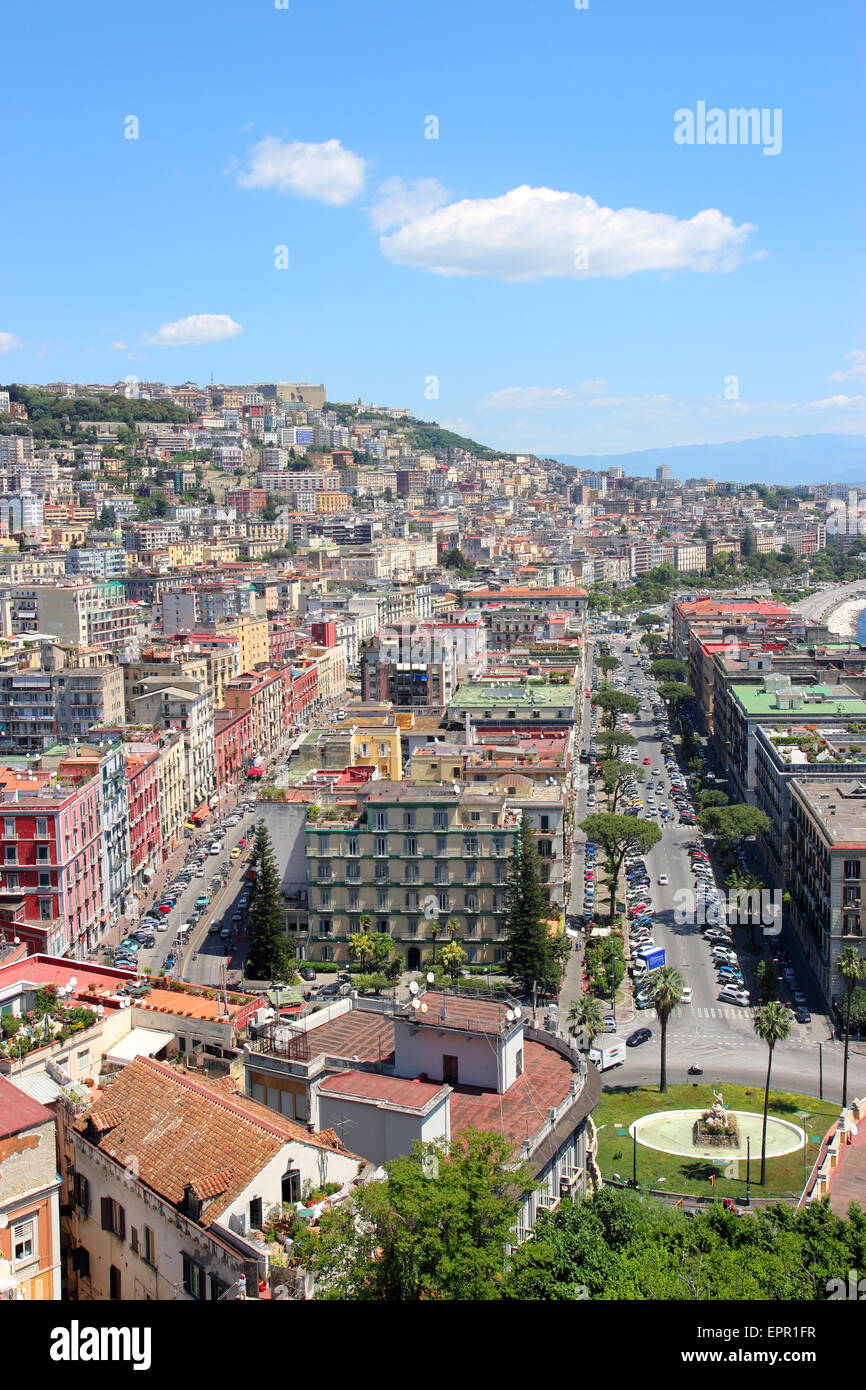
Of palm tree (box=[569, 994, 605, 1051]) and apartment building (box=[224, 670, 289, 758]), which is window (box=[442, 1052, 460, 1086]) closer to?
palm tree (box=[569, 994, 605, 1051])

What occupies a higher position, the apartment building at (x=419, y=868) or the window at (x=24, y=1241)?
the window at (x=24, y=1241)

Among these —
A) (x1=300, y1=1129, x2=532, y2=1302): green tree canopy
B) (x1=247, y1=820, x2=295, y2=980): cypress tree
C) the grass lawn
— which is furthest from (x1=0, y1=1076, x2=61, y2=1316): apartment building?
(x1=247, y1=820, x2=295, y2=980): cypress tree

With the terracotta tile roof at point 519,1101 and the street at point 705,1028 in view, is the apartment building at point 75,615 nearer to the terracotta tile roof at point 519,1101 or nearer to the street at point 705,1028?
the street at point 705,1028

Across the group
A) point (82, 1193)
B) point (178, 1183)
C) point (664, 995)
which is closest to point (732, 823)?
point (664, 995)

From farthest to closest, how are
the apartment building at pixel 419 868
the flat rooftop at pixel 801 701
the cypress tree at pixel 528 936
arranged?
1. the flat rooftop at pixel 801 701
2. the apartment building at pixel 419 868
3. the cypress tree at pixel 528 936

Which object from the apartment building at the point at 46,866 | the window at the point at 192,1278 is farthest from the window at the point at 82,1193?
the apartment building at the point at 46,866
